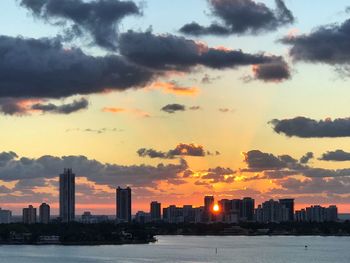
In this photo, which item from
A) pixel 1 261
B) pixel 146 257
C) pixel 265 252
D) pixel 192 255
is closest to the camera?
pixel 1 261

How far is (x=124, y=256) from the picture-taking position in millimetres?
170875

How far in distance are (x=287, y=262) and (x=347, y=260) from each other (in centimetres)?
1355

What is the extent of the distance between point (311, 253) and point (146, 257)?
45114 mm

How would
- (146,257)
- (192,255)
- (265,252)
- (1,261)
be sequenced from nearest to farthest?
(1,261) → (146,257) → (192,255) → (265,252)

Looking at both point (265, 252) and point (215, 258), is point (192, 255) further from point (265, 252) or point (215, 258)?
point (265, 252)

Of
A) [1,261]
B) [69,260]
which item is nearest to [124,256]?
[69,260]

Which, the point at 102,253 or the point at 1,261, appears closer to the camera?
the point at 1,261

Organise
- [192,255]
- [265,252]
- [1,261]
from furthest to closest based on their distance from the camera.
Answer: [265,252] < [192,255] < [1,261]

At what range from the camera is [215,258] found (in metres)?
172

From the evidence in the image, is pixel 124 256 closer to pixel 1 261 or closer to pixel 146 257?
pixel 146 257

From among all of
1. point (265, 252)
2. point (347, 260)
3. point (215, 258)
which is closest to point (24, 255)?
point (215, 258)

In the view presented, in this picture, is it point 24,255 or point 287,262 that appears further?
point 24,255

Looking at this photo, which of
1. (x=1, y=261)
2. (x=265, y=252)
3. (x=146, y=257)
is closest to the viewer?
(x=1, y=261)

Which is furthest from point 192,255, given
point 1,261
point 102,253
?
point 1,261
